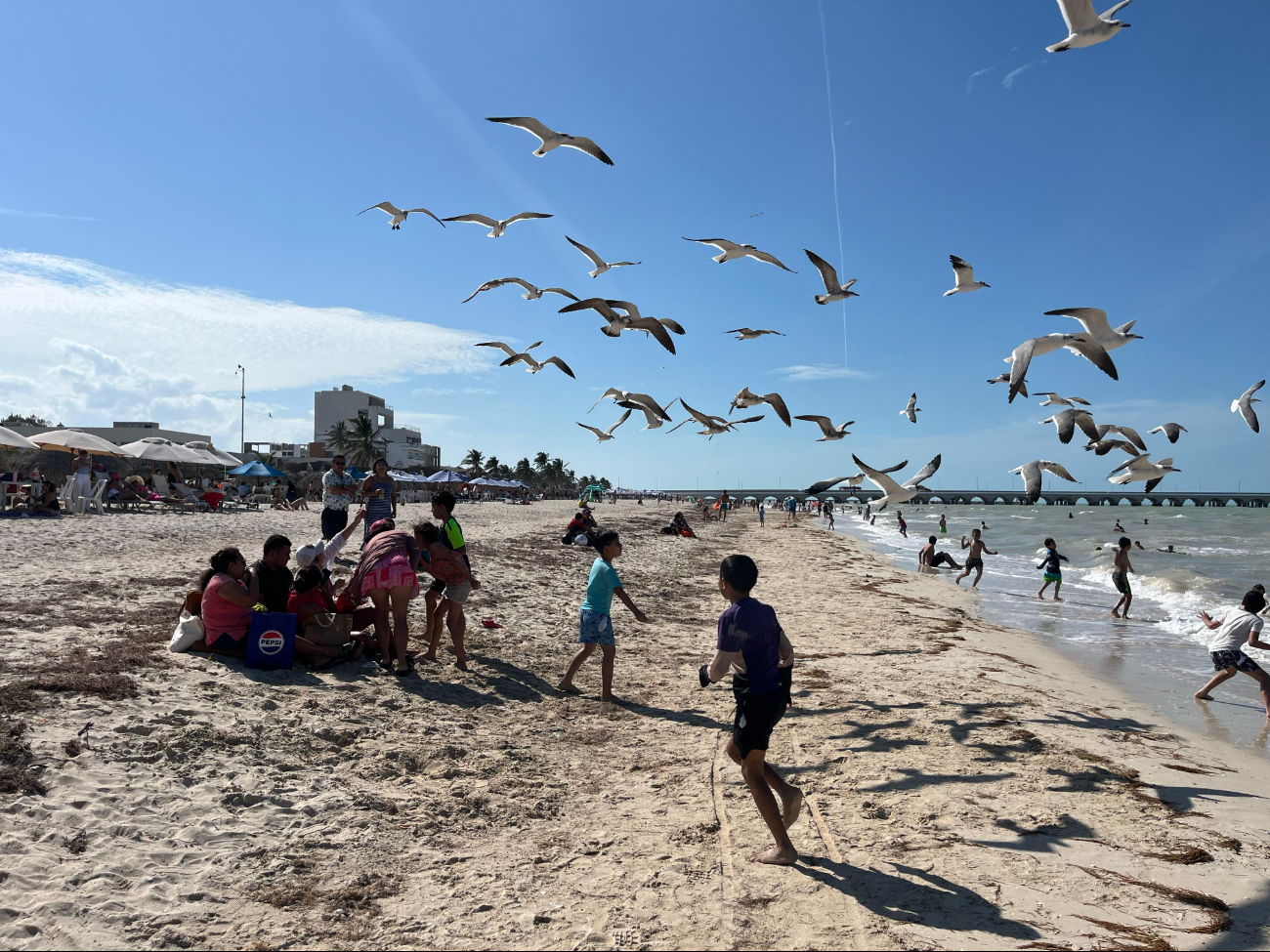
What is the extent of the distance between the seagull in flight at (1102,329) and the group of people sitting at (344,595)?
767 centimetres

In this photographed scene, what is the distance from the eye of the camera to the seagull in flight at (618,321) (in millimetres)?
9312

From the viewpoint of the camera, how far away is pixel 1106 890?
366cm

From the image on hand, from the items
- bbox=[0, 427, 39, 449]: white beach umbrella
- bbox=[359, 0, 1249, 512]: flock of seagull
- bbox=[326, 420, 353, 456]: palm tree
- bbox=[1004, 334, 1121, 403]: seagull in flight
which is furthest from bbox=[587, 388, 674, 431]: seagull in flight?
bbox=[326, 420, 353, 456]: palm tree

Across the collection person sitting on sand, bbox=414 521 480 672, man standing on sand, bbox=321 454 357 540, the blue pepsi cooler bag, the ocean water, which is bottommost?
the ocean water

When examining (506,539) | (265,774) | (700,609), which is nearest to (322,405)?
(506,539)

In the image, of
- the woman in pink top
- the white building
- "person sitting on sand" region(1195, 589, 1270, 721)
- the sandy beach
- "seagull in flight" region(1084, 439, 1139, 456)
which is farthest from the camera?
the white building

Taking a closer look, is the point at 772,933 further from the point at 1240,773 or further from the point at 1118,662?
the point at 1118,662

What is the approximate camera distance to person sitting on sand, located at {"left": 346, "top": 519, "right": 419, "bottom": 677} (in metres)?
6.41

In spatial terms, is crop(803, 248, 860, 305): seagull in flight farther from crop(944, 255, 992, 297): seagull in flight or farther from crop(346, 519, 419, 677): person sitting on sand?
crop(346, 519, 419, 677): person sitting on sand

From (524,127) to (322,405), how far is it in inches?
3911

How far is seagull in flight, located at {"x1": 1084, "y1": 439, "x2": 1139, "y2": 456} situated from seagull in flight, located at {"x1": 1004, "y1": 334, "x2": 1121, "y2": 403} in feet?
5.38

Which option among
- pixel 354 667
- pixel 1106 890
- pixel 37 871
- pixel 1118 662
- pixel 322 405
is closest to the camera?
pixel 37 871

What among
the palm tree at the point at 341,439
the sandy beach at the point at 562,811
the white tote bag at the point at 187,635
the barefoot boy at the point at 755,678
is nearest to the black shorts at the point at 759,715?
the barefoot boy at the point at 755,678

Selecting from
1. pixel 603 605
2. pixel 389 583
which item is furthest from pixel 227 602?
pixel 603 605
